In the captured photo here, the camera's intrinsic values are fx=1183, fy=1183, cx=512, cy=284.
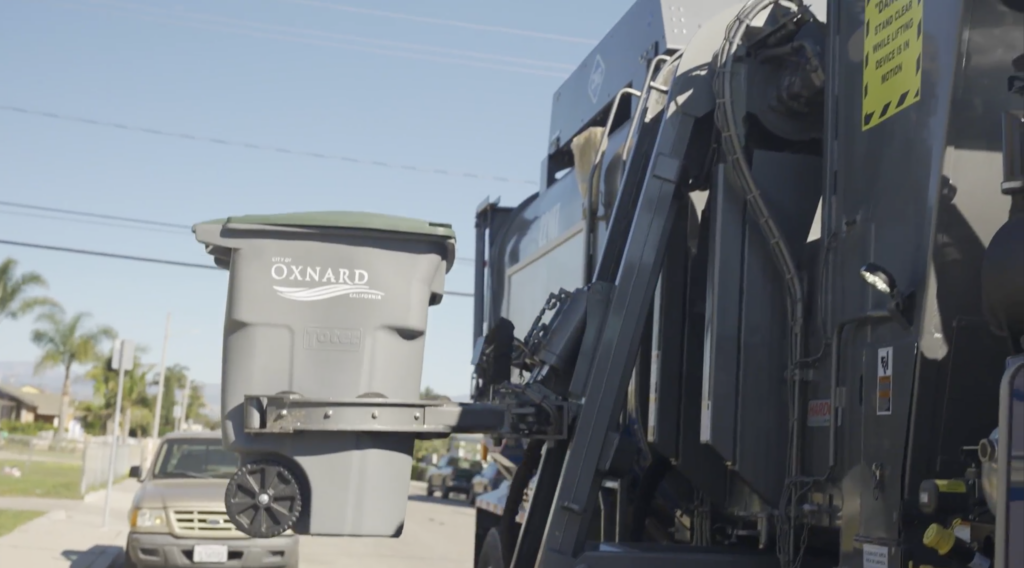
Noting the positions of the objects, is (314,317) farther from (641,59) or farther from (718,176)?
(641,59)

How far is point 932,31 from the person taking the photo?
338 centimetres

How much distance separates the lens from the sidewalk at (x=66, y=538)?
12.3 metres

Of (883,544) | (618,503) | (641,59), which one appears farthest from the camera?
(641,59)

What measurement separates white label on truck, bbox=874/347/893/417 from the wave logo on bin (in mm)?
1940

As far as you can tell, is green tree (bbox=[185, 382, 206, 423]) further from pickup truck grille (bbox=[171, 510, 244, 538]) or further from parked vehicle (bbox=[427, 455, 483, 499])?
pickup truck grille (bbox=[171, 510, 244, 538])

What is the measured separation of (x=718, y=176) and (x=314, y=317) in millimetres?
1588

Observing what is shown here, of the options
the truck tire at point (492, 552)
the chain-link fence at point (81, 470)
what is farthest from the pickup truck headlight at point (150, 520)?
the chain-link fence at point (81, 470)

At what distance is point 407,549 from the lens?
16062mm

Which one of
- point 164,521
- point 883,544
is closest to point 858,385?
point 883,544

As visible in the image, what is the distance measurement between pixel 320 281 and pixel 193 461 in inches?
340

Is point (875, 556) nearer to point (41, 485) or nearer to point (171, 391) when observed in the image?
point (41, 485)

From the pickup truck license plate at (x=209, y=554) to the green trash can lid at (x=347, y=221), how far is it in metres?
7.28

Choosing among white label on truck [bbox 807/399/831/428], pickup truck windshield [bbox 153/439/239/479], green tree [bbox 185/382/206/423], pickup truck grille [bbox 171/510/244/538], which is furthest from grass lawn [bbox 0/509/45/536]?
green tree [bbox 185/382/206/423]

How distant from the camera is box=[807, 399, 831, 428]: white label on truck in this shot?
12.3ft
